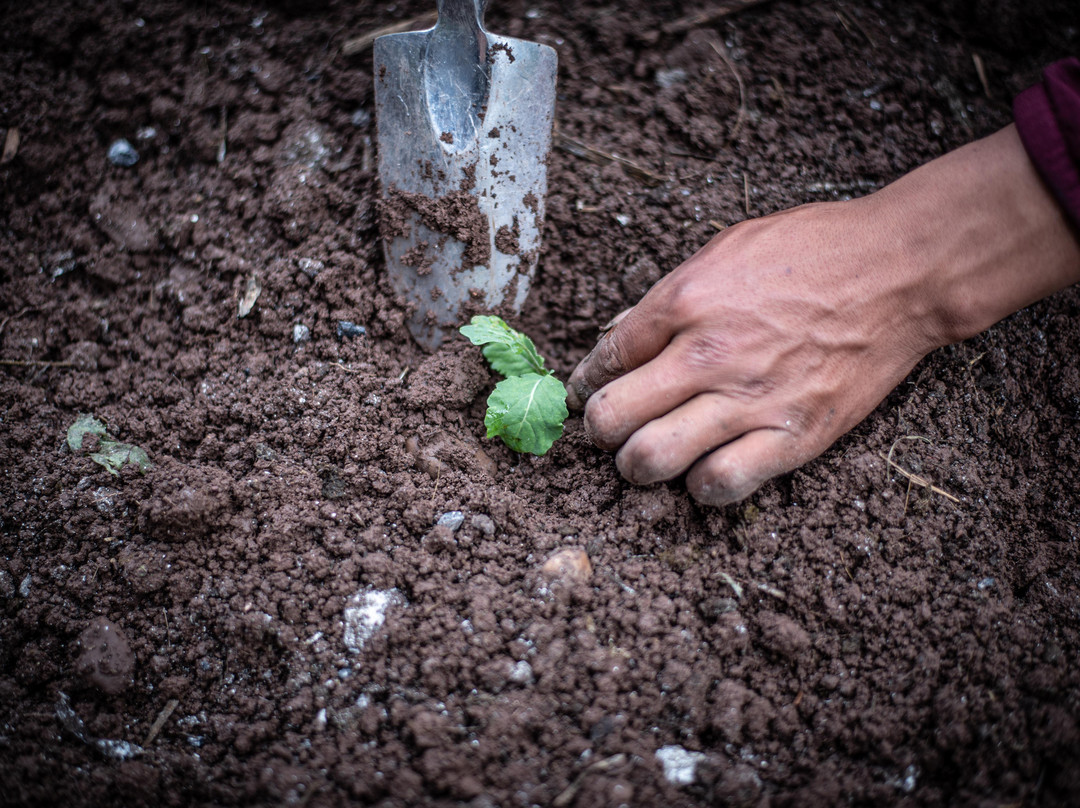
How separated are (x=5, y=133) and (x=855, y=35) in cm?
337

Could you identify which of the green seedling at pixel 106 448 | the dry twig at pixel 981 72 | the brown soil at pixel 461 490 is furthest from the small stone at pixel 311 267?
the dry twig at pixel 981 72

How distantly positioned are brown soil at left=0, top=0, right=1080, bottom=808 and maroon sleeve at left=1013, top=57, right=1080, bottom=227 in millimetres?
609

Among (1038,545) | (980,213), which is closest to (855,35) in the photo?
(980,213)

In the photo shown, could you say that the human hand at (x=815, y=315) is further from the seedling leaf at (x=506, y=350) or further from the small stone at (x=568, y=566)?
the seedling leaf at (x=506, y=350)

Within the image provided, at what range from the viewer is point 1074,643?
1.76 meters

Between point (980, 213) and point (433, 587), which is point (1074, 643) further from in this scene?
point (433, 587)

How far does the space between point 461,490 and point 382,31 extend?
196 centimetres

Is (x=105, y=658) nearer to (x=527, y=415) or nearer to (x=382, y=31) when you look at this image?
(x=527, y=415)

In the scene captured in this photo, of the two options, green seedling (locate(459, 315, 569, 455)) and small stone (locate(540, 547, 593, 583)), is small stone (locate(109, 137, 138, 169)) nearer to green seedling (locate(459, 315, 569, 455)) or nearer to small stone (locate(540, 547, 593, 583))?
green seedling (locate(459, 315, 569, 455))

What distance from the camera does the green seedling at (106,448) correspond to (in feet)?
6.61

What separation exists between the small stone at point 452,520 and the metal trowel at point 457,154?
66cm

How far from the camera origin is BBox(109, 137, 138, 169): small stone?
99.7 inches

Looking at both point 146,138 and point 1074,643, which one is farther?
point 146,138

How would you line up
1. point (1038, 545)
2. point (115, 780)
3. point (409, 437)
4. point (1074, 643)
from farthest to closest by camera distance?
1. point (409, 437)
2. point (1038, 545)
3. point (1074, 643)
4. point (115, 780)
